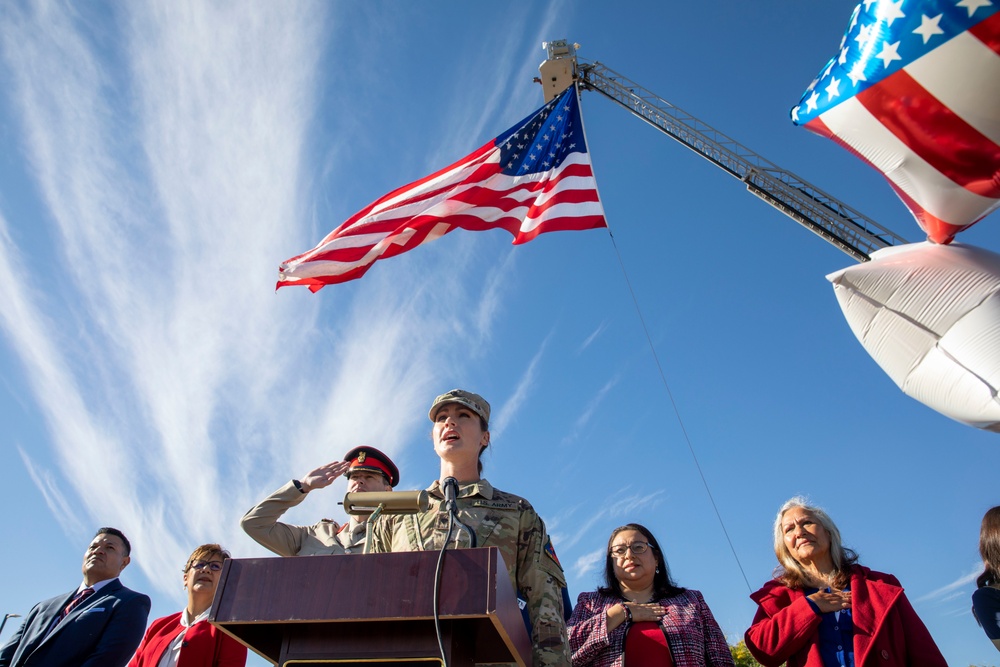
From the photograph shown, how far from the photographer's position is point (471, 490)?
12.3ft

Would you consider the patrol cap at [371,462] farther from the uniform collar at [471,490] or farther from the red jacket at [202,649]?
the uniform collar at [471,490]

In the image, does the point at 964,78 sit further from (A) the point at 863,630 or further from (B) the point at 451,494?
(B) the point at 451,494

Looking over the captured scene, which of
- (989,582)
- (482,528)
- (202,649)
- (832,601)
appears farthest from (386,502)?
(989,582)

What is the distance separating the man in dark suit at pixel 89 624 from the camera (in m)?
5.14

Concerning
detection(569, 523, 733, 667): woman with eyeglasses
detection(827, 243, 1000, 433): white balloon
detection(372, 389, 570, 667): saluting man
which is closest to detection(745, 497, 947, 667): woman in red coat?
detection(569, 523, 733, 667): woman with eyeglasses

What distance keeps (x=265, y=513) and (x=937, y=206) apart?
3.97 metres

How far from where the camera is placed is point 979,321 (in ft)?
11.2

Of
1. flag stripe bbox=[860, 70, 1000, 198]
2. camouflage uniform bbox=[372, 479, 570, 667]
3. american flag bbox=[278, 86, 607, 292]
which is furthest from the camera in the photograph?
american flag bbox=[278, 86, 607, 292]

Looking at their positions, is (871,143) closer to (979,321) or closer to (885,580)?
(979,321)

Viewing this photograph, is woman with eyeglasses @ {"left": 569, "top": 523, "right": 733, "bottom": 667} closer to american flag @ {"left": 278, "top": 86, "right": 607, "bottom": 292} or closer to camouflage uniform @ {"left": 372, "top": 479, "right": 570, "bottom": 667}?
camouflage uniform @ {"left": 372, "top": 479, "right": 570, "bottom": 667}

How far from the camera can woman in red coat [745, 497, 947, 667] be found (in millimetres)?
3855

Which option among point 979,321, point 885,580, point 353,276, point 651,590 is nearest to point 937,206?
point 979,321

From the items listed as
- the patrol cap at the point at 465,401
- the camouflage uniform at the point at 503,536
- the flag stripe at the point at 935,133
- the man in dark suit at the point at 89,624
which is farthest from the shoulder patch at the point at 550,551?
the man in dark suit at the point at 89,624

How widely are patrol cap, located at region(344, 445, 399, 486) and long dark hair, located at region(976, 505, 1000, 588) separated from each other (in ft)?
12.5
